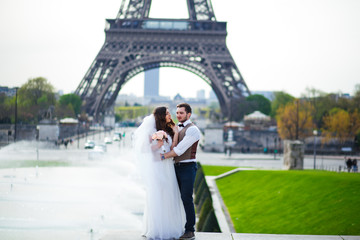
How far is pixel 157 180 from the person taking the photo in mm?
6371

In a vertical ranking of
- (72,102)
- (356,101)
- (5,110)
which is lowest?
(5,110)

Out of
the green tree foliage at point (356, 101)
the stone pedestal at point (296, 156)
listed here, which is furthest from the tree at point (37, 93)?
the green tree foliage at point (356, 101)

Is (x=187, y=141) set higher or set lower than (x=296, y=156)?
higher

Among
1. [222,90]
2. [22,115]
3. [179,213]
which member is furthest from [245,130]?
[179,213]

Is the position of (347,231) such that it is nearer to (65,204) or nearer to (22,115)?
(65,204)

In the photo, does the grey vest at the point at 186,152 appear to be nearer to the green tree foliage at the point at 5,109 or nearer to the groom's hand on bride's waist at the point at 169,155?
the groom's hand on bride's waist at the point at 169,155

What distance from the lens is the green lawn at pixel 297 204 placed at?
1161 centimetres

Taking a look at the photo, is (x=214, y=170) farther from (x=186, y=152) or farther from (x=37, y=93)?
(x=37, y=93)

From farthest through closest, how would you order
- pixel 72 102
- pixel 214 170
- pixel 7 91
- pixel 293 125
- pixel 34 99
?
pixel 72 102 → pixel 34 99 → pixel 293 125 → pixel 7 91 → pixel 214 170

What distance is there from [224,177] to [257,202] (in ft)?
24.2

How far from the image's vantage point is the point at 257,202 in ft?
53.7

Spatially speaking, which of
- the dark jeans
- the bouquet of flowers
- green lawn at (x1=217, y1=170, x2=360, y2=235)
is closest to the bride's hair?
the bouquet of flowers

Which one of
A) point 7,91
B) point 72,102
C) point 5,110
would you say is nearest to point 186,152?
point 5,110

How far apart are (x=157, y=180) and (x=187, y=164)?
0.55m
